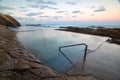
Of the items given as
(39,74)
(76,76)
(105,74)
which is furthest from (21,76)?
(105,74)

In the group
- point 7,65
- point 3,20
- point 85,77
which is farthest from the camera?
point 3,20

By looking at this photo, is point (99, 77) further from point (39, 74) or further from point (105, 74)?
point (39, 74)

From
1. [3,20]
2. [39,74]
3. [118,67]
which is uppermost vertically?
[3,20]

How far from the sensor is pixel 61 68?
34.0ft

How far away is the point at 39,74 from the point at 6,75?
1738 mm

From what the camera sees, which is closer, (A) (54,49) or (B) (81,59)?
(B) (81,59)

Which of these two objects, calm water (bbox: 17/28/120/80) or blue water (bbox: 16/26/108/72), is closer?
calm water (bbox: 17/28/120/80)

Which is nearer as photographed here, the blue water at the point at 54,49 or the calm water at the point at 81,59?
the calm water at the point at 81,59

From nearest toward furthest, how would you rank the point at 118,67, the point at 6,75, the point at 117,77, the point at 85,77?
the point at 6,75, the point at 85,77, the point at 117,77, the point at 118,67

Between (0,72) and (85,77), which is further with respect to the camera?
(85,77)

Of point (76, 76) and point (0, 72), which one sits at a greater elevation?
point (0, 72)

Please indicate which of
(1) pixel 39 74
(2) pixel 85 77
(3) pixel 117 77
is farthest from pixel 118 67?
(1) pixel 39 74

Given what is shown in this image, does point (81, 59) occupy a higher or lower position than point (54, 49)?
lower

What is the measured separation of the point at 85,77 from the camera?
846 cm
